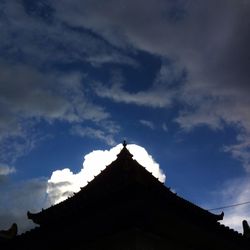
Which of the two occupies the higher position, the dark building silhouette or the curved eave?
the curved eave

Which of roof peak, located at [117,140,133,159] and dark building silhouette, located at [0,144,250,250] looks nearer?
dark building silhouette, located at [0,144,250,250]

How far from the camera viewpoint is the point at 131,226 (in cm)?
945

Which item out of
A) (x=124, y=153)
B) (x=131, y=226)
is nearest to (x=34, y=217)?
(x=124, y=153)

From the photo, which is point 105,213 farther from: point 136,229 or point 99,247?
point 99,247

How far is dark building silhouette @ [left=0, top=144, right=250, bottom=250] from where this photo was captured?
894 centimetres

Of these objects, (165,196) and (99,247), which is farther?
(99,247)

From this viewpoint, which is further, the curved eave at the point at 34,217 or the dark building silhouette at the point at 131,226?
the curved eave at the point at 34,217

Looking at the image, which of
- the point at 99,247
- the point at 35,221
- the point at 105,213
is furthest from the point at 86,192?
the point at 105,213

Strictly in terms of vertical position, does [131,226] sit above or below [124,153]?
below

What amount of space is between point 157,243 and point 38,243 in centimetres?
364

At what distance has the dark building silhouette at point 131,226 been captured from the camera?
8.94 metres

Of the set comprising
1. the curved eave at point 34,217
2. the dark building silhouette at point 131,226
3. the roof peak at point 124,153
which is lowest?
the dark building silhouette at point 131,226

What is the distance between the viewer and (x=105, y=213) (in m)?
9.36

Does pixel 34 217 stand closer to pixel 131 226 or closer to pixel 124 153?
pixel 124 153
